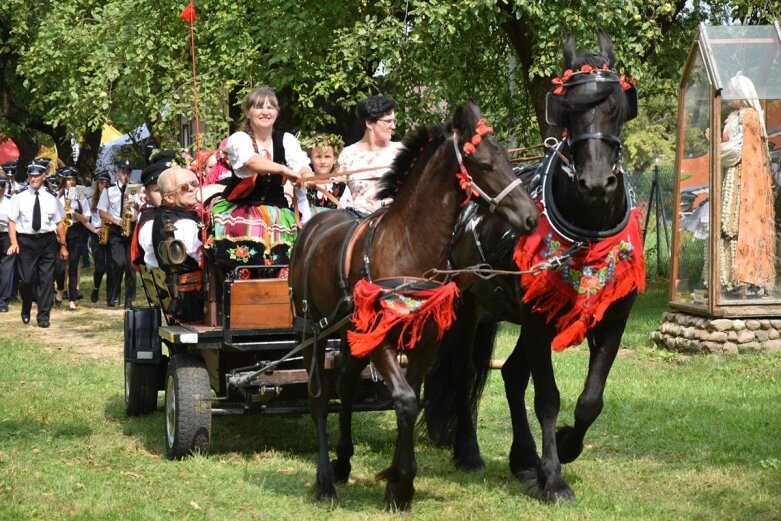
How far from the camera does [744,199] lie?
1173cm

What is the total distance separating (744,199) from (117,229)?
1146cm

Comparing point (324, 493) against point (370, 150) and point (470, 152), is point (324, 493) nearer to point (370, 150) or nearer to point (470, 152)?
point (470, 152)

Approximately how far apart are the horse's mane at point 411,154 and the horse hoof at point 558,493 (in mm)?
1772

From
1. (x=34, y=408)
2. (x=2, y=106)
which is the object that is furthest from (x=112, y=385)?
(x=2, y=106)

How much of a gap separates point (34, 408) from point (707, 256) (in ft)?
A: 21.2

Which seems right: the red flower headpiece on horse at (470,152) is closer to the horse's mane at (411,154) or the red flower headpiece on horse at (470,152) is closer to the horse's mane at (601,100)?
the horse's mane at (411,154)

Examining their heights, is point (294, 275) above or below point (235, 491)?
above

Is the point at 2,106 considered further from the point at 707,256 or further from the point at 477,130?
the point at 477,130

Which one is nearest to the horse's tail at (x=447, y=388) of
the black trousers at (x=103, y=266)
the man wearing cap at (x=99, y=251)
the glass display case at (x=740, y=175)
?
the glass display case at (x=740, y=175)

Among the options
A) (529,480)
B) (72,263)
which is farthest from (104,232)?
(529,480)

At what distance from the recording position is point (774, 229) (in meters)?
11.8

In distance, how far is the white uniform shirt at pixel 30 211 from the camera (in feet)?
55.6

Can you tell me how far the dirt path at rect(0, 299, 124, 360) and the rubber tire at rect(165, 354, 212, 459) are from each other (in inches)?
241

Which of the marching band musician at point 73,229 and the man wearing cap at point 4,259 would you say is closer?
the man wearing cap at point 4,259
